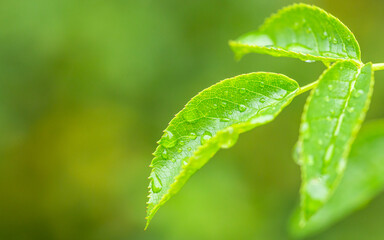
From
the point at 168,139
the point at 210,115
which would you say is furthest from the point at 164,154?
the point at 210,115

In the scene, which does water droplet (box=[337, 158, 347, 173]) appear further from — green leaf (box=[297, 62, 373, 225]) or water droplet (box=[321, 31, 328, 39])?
water droplet (box=[321, 31, 328, 39])

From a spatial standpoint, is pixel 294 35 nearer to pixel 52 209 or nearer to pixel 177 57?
pixel 177 57

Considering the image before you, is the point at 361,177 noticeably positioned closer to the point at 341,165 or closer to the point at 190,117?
the point at 190,117

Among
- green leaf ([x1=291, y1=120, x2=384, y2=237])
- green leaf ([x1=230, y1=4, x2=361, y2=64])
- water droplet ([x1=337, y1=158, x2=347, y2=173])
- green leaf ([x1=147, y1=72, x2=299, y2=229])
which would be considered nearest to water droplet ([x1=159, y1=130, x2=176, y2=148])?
green leaf ([x1=147, y1=72, x2=299, y2=229])

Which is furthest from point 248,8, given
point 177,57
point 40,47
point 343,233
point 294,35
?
point 294,35

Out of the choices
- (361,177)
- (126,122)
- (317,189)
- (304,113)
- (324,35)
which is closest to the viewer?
(317,189)

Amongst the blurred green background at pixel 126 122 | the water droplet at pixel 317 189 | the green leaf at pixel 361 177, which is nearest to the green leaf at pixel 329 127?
the water droplet at pixel 317 189
